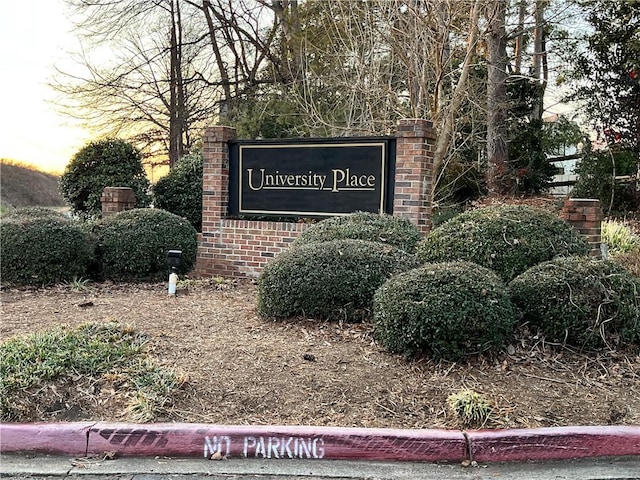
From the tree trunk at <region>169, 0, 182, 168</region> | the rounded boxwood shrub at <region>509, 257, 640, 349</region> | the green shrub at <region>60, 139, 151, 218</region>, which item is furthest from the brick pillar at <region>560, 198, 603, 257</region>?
the tree trunk at <region>169, 0, 182, 168</region>

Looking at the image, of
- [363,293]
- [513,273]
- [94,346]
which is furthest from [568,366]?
[94,346]

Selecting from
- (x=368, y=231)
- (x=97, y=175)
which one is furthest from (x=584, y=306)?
(x=97, y=175)

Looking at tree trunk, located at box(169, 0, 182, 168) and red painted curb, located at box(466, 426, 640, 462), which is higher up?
tree trunk, located at box(169, 0, 182, 168)

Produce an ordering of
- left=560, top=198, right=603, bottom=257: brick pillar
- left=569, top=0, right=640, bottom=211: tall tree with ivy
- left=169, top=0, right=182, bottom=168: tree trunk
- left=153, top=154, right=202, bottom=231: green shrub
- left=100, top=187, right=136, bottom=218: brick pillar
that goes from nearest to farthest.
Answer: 1. left=560, top=198, right=603, bottom=257: brick pillar
2. left=100, top=187, right=136, bottom=218: brick pillar
3. left=153, top=154, right=202, bottom=231: green shrub
4. left=569, top=0, right=640, bottom=211: tall tree with ivy
5. left=169, top=0, right=182, bottom=168: tree trunk

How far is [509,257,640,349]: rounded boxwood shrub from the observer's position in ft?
14.8

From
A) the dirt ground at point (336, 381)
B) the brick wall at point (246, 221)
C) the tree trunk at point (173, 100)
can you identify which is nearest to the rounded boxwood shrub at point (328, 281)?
the dirt ground at point (336, 381)

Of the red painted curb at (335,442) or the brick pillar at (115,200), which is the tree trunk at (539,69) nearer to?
the brick pillar at (115,200)

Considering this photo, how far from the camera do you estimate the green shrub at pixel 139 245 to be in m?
7.57

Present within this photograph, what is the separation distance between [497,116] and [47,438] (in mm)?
12669

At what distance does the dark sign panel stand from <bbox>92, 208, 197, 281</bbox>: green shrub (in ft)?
3.72

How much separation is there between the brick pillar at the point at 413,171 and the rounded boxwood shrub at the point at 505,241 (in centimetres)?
153

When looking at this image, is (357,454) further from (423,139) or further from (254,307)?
(423,139)

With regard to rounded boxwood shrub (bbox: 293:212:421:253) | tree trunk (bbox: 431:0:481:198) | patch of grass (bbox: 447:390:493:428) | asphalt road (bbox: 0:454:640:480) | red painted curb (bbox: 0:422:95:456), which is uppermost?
tree trunk (bbox: 431:0:481:198)

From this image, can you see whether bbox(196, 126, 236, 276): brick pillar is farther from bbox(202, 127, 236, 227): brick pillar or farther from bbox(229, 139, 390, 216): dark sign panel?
bbox(229, 139, 390, 216): dark sign panel
